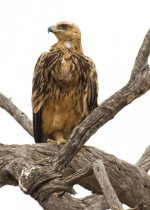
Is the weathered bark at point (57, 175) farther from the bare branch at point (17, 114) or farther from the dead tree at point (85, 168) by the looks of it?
the bare branch at point (17, 114)

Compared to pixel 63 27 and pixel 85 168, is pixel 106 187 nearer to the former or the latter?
pixel 85 168

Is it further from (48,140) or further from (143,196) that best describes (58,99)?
(143,196)

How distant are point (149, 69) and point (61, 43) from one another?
3028 mm

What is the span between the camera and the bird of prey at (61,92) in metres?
8.50

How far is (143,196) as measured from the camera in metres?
8.05

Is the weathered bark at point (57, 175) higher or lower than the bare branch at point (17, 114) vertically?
lower

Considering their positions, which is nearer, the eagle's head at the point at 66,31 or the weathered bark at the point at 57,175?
the weathered bark at the point at 57,175

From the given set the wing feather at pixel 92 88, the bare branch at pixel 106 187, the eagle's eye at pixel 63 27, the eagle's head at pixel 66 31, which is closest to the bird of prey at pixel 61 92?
the wing feather at pixel 92 88

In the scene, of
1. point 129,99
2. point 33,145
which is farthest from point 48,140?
point 129,99

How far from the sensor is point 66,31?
30.6 ft

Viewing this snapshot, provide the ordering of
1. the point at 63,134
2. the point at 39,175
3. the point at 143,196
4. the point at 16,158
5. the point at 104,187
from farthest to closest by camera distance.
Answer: the point at 63,134
the point at 143,196
the point at 16,158
the point at 39,175
the point at 104,187

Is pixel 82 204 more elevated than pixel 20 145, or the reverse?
pixel 20 145

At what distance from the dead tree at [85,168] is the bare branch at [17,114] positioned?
143 cm

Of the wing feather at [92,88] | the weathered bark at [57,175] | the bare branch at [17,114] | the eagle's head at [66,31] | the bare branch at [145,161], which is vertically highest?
the eagle's head at [66,31]
